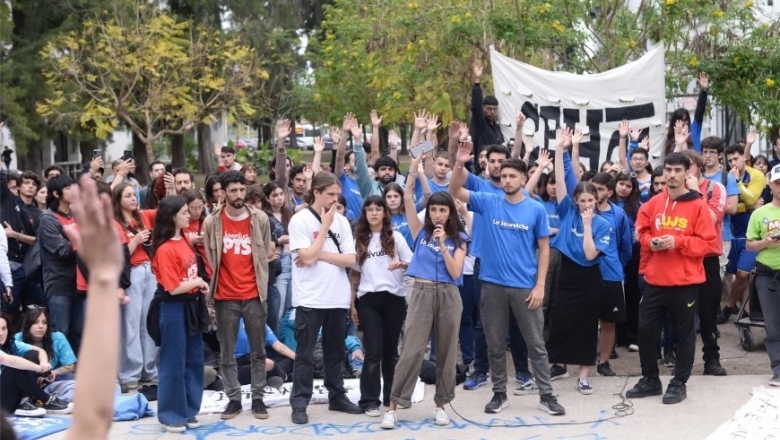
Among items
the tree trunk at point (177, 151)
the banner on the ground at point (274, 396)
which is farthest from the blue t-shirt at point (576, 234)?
the tree trunk at point (177, 151)

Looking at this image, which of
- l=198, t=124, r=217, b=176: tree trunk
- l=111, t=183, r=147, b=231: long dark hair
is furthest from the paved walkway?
l=198, t=124, r=217, b=176: tree trunk

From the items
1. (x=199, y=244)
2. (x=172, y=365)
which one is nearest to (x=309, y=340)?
(x=172, y=365)

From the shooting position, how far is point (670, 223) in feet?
24.6

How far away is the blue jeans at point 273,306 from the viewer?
Answer: 28.9 ft

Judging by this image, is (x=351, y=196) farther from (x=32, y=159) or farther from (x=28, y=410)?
(x=32, y=159)

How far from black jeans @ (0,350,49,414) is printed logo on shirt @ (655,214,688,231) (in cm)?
492

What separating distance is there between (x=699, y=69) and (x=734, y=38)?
0.98 meters

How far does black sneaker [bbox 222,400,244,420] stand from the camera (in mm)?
7344

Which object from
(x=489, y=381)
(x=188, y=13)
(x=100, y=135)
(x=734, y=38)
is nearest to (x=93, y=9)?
(x=100, y=135)

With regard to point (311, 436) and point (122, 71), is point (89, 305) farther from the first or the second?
point (122, 71)

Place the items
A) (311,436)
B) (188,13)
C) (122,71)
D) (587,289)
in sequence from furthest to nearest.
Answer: (188,13)
(122,71)
(587,289)
(311,436)

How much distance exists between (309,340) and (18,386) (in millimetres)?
2199

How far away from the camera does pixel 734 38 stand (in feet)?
38.6

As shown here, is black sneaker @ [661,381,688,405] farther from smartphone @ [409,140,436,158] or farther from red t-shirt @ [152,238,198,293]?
red t-shirt @ [152,238,198,293]
